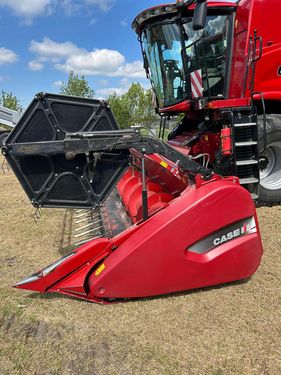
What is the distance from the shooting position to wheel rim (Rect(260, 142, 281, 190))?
16.3 ft

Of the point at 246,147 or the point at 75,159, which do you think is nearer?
the point at 75,159

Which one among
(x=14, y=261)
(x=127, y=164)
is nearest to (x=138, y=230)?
(x=127, y=164)

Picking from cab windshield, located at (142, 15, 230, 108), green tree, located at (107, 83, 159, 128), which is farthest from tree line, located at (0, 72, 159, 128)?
cab windshield, located at (142, 15, 230, 108)

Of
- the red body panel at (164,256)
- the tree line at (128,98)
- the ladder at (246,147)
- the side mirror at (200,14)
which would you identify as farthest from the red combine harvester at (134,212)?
the tree line at (128,98)

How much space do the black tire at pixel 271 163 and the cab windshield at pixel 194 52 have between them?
75cm

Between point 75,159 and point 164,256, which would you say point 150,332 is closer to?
point 164,256

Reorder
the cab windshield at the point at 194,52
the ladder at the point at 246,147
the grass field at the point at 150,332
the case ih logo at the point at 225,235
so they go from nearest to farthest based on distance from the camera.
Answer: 1. the grass field at the point at 150,332
2. the case ih logo at the point at 225,235
3. the ladder at the point at 246,147
4. the cab windshield at the point at 194,52

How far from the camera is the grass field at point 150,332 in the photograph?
203 centimetres

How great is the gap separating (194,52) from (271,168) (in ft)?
6.23

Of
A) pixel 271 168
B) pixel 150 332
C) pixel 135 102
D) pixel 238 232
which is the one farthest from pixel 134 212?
pixel 135 102

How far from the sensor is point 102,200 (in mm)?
2768

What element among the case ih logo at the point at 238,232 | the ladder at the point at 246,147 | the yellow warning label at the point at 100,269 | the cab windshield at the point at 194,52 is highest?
the cab windshield at the point at 194,52

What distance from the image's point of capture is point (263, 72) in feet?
15.7

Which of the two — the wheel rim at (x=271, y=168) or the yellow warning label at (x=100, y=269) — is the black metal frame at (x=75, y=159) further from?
the wheel rim at (x=271, y=168)
